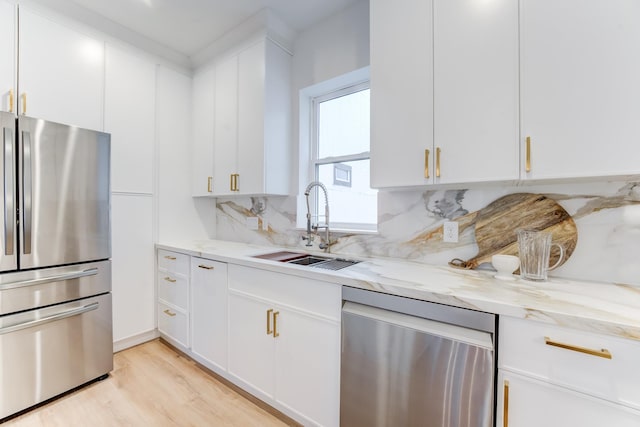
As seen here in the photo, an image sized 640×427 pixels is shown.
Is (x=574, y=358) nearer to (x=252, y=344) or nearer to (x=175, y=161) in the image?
(x=252, y=344)

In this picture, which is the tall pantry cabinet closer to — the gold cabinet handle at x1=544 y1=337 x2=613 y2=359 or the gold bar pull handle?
the gold bar pull handle

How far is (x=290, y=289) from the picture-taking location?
150 cm

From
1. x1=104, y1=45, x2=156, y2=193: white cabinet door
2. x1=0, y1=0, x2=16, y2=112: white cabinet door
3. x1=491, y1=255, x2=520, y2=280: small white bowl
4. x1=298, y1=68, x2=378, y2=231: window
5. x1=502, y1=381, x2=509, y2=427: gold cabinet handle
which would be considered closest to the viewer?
x1=502, y1=381, x2=509, y2=427: gold cabinet handle

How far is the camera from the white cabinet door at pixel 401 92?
1364mm

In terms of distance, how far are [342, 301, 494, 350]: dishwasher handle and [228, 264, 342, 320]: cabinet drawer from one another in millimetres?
90

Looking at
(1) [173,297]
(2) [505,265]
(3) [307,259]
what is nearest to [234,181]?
(3) [307,259]

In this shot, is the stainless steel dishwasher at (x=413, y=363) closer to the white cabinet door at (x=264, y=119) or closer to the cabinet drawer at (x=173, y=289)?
the white cabinet door at (x=264, y=119)

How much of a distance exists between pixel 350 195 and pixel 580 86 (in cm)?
142

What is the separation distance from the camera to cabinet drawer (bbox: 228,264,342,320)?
135 centimetres

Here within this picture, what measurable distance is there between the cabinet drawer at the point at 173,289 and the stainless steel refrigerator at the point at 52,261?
1.43 feet

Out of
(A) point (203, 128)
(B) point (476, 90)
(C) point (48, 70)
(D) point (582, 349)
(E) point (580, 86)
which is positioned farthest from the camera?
(A) point (203, 128)

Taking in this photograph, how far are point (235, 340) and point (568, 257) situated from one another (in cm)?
194

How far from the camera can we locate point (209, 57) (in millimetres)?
2557

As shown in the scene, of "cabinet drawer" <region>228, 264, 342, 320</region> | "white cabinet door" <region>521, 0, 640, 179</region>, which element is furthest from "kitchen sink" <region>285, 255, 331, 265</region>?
"white cabinet door" <region>521, 0, 640, 179</region>
